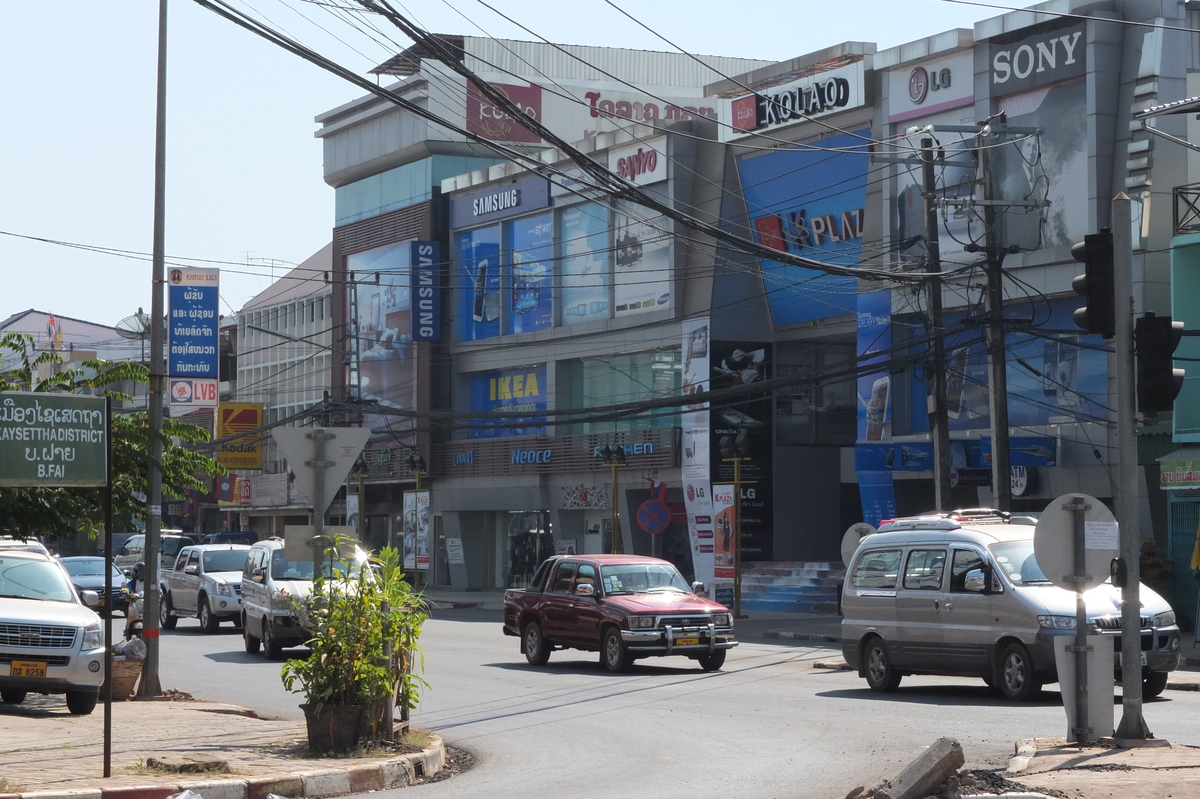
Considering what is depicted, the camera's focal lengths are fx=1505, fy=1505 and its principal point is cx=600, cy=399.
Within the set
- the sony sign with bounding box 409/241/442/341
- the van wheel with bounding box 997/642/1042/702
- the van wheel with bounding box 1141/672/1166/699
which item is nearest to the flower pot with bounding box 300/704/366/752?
the van wheel with bounding box 997/642/1042/702

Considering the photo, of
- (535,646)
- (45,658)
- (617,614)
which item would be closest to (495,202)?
(535,646)

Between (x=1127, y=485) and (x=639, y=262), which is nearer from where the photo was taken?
(x=1127, y=485)

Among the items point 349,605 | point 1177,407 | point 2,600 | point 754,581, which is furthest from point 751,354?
point 349,605

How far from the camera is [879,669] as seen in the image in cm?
1833

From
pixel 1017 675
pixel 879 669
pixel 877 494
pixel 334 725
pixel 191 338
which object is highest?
pixel 191 338

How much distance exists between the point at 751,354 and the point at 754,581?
6567mm

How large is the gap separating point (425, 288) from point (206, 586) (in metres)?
24.3

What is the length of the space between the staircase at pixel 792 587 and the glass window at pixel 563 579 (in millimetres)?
15839

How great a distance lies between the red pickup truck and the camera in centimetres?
2142

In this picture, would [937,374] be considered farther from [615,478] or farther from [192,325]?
[615,478]

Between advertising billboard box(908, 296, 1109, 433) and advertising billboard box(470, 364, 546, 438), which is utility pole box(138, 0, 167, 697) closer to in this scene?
advertising billboard box(908, 296, 1109, 433)

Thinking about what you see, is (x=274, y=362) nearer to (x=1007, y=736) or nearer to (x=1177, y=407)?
(x=1177, y=407)

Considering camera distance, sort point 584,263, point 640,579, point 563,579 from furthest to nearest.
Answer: point 584,263, point 563,579, point 640,579

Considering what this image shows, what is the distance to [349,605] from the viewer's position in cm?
1248
